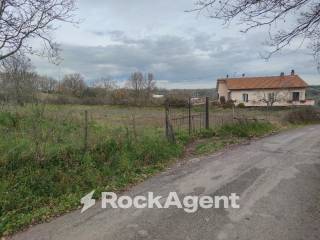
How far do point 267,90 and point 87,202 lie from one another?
156ft

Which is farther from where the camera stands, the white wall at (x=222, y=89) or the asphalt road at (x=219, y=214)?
the white wall at (x=222, y=89)

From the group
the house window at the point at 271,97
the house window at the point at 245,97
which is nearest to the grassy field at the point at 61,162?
the house window at the point at 271,97

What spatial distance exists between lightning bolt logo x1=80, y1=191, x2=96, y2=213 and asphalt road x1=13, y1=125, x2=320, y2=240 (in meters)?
0.16

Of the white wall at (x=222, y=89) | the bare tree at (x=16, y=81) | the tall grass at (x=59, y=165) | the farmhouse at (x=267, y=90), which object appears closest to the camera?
the tall grass at (x=59, y=165)

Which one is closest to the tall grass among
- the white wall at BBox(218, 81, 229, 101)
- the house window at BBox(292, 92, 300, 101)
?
the house window at BBox(292, 92, 300, 101)

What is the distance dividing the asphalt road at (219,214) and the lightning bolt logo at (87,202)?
0.52ft

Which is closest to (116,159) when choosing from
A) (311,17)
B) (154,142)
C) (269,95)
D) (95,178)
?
(95,178)

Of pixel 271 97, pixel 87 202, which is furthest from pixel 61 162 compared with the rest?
pixel 271 97

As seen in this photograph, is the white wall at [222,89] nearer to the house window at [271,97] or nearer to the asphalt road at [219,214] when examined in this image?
the house window at [271,97]

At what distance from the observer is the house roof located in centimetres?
4606

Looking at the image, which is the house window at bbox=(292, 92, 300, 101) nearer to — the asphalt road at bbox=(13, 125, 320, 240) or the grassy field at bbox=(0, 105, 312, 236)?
the grassy field at bbox=(0, 105, 312, 236)

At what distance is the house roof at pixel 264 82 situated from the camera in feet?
151

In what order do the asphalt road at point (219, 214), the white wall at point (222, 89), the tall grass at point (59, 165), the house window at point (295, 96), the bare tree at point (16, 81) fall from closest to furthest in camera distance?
the asphalt road at point (219, 214) → the tall grass at point (59, 165) → the bare tree at point (16, 81) → the house window at point (295, 96) → the white wall at point (222, 89)

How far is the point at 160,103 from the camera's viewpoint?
133 ft
